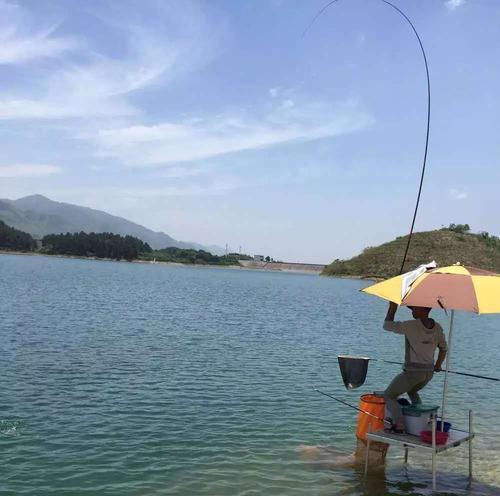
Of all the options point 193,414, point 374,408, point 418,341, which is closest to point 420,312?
point 418,341

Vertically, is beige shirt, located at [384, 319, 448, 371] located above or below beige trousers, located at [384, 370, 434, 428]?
above

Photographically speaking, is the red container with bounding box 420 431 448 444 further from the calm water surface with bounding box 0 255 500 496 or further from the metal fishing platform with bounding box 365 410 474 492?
the calm water surface with bounding box 0 255 500 496

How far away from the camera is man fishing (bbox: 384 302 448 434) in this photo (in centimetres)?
992

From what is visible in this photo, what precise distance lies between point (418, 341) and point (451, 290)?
1166 millimetres

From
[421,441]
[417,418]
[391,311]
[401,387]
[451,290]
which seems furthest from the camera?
[391,311]

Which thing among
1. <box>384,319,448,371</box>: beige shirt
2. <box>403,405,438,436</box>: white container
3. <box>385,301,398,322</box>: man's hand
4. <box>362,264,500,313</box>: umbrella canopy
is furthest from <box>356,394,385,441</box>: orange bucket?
<box>362,264,500,313</box>: umbrella canopy

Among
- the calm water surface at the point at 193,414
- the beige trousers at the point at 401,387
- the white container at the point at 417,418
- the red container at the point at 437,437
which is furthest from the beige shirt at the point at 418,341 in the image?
the calm water surface at the point at 193,414

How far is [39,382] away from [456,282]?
44.2 feet

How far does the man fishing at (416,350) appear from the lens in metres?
9.92

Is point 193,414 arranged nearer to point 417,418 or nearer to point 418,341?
point 417,418

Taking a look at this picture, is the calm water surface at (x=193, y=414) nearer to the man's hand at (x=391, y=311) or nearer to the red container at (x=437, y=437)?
the red container at (x=437, y=437)

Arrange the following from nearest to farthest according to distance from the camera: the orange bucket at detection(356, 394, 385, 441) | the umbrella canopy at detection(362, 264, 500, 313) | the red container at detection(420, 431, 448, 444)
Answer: the umbrella canopy at detection(362, 264, 500, 313) → the red container at detection(420, 431, 448, 444) → the orange bucket at detection(356, 394, 385, 441)


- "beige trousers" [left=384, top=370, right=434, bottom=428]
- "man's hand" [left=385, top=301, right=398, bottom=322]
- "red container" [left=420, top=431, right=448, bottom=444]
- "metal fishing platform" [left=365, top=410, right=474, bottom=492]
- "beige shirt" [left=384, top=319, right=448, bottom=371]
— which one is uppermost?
"man's hand" [left=385, top=301, right=398, bottom=322]

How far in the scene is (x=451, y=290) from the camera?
9.33 metres
